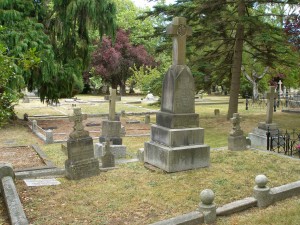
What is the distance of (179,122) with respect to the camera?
885 cm

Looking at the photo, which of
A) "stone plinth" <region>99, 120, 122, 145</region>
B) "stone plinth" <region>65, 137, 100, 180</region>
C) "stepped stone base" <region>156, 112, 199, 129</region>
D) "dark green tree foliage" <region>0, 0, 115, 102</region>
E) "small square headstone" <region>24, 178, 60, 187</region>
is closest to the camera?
"small square headstone" <region>24, 178, 60, 187</region>

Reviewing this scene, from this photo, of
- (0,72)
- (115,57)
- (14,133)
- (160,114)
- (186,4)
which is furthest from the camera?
(115,57)

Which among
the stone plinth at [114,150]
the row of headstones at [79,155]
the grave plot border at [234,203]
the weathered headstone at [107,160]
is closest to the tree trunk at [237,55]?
the stone plinth at [114,150]

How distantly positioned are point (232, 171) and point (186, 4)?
12827 mm

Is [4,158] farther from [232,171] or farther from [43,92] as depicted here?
[43,92]

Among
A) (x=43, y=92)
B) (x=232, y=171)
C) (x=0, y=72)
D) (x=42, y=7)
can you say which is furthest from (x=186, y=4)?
(x=0, y=72)

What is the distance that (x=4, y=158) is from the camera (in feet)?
37.6

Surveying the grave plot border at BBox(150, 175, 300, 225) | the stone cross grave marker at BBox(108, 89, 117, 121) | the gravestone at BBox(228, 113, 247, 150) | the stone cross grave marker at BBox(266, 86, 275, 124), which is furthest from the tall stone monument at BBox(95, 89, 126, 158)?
the stone cross grave marker at BBox(266, 86, 275, 124)

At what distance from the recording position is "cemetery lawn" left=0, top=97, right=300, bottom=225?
593 centimetres

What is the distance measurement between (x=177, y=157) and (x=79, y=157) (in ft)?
8.27

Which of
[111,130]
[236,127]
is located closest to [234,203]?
[236,127]

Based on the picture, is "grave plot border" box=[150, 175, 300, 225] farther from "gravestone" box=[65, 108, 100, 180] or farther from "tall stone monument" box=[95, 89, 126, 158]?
"tall stone monument" box=[95, 89, 126, 158]

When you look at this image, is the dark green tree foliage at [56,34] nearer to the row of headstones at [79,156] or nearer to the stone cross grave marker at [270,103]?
the row of headstones at [79,156]

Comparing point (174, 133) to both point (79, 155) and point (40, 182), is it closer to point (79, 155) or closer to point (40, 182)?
point (79, 155)
